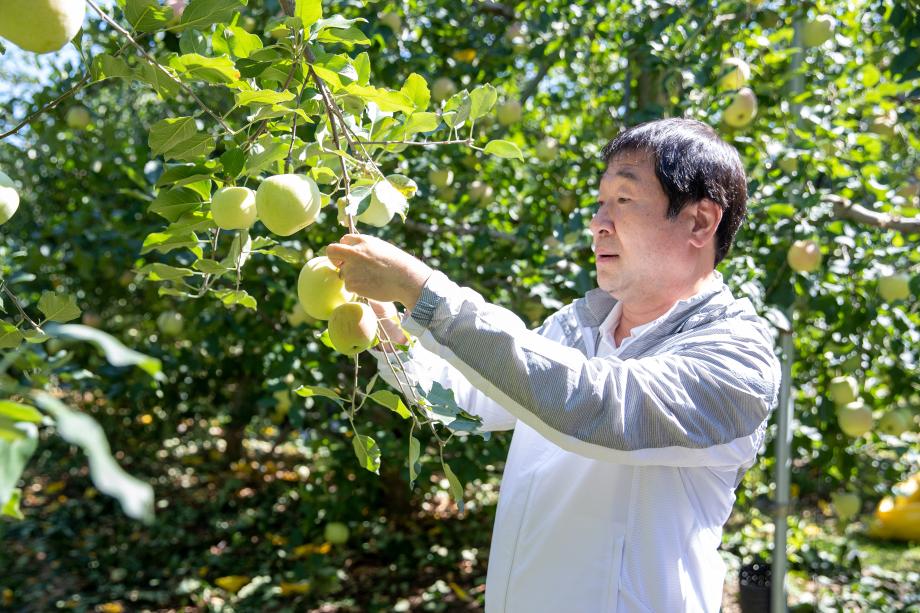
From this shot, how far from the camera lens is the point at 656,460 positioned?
128cm

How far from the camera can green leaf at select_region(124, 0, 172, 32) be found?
1188 millimetres

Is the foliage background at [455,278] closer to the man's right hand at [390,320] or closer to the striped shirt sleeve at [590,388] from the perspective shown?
the man's right hand at [390,320]

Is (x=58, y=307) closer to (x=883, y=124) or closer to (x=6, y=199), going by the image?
(x=6, y=199)

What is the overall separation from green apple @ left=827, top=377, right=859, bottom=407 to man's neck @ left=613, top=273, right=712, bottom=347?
169cm

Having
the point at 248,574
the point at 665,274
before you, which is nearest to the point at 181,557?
the point at 248,574

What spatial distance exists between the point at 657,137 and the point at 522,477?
27.5 inches

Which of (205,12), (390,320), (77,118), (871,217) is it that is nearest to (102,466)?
(205,12)

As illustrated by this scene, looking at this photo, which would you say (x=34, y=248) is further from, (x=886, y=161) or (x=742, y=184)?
(x=886, y=161)

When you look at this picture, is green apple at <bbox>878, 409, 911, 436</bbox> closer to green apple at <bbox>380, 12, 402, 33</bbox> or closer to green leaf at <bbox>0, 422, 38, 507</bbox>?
green apple at <bbox>380, 12, 402, 33</bbox>

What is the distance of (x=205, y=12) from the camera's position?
121 centimetres

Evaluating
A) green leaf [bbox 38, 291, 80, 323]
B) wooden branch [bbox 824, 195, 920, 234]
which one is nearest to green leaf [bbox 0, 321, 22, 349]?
green leaf [bbox 38, 291, 80, 323]

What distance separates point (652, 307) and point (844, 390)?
1766 mm

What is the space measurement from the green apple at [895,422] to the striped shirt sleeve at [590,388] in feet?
7.13


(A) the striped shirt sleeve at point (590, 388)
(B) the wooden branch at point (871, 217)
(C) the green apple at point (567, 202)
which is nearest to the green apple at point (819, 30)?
(B) the wooden branch at point (871, 217)
